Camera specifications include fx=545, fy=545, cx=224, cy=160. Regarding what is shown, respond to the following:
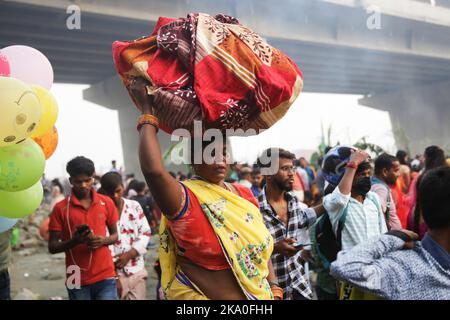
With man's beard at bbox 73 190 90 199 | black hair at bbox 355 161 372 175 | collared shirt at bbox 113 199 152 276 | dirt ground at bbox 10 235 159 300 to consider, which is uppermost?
black hair at bbox 355 161 372 175

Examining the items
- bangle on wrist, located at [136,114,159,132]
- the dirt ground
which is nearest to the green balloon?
bangle on wrist, located at [136,114,159,132]

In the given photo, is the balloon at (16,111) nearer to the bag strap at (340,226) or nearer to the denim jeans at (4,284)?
the denim jeans at (4,284)

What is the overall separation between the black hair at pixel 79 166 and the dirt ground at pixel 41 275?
260cm

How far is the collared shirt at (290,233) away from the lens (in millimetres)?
3338

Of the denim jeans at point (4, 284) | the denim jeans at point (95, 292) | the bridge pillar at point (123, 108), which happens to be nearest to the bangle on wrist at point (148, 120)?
the denim jeans at point (95, 292)

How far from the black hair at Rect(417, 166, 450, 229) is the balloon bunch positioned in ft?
6.02

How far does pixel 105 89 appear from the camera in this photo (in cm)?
1725

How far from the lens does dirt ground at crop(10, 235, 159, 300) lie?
21.7 feet

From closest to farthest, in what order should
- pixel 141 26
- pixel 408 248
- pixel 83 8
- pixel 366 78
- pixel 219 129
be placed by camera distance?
pixel 408 248 → pixel 219 129 → pixel 83 8 → pixel 141 26 → pixel 366 78

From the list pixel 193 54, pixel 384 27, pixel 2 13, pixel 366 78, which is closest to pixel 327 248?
pixel 193 54

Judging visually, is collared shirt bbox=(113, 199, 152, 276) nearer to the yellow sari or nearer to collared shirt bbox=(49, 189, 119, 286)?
collared shirt bbox=(49, 189, 119, 286)

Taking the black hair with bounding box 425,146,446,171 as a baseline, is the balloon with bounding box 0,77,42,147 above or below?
above
